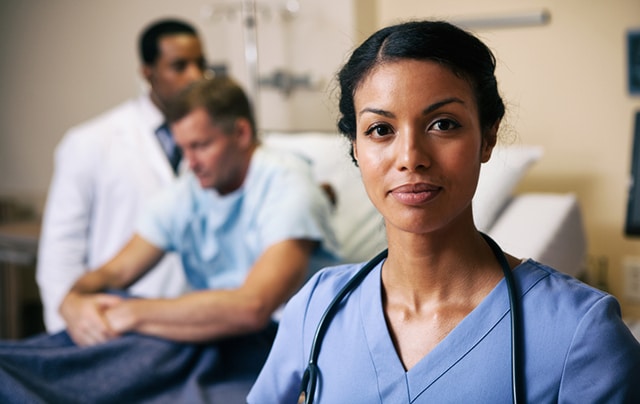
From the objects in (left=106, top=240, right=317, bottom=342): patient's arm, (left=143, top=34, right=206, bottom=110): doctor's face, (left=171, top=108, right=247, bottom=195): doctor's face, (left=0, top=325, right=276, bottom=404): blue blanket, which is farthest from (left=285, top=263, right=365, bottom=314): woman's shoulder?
(left=143, top=34, right=206, bottom=110): doctor's face

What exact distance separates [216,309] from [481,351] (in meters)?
0.78

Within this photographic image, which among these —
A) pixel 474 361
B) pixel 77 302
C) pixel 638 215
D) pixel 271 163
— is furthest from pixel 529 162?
pixel 474 361

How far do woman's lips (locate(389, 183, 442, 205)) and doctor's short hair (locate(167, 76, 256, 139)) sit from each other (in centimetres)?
104

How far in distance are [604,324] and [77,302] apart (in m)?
1.14

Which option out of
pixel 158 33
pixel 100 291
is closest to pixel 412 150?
pixel 100 291

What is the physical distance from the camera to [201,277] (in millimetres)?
1711

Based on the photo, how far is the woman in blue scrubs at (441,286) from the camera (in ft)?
2.03

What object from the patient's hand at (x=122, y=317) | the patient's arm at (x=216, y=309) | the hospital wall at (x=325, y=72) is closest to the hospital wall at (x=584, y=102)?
the hospital wall at (x=325, y=72)

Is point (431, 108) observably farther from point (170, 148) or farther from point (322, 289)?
point (170, 148)

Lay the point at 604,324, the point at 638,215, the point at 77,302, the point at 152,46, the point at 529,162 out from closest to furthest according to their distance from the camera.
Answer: the point at 604,324 < the point at 638,215 < the point at 77,302 < the point at 529,162 < the point at 152,46

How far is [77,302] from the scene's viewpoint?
1490 millimetres

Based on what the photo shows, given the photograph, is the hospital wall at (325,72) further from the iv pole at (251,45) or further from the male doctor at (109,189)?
the male doctor at (109,189)

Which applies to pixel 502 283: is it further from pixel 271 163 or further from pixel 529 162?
pixel 529 162

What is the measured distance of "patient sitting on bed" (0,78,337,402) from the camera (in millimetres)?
1197
